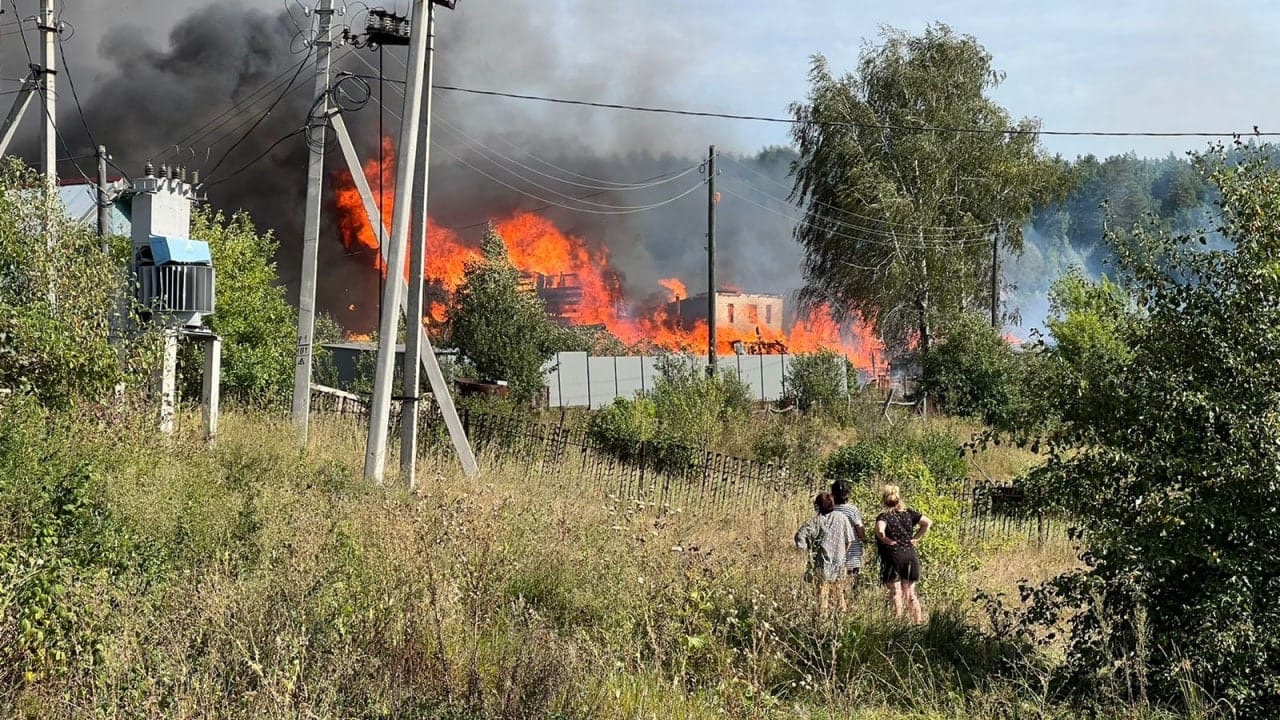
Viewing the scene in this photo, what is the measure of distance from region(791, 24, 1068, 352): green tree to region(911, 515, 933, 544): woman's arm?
23.6 metres

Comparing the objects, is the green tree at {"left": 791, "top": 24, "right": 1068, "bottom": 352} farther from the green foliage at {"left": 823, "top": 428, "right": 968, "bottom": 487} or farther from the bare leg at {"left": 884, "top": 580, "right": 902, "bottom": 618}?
the bare leg at {"left": 884, "top": 580, "right": 902, "bottom": 618}

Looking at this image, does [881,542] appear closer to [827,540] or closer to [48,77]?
[827,540]

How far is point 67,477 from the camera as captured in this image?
7062 mm

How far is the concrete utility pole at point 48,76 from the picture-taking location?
49.9 feet

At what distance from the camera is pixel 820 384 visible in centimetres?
2748

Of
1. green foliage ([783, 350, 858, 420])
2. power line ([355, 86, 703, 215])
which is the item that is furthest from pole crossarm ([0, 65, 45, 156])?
power line ([355, 86, 703, 215])

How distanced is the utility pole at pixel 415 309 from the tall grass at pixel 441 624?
1957mm

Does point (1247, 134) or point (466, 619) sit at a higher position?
point (1247, 134)

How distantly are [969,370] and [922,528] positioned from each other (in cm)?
2113

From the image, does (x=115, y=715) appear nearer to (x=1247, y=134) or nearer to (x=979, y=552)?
(x=1247, y=134)

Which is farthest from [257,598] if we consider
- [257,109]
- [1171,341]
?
[257,109]

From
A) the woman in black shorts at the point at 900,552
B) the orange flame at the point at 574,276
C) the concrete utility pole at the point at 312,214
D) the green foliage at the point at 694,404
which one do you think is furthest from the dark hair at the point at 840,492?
the orange flame at the point at 574,276

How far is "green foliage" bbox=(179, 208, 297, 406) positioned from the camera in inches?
812

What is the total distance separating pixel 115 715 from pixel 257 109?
55.4 m
